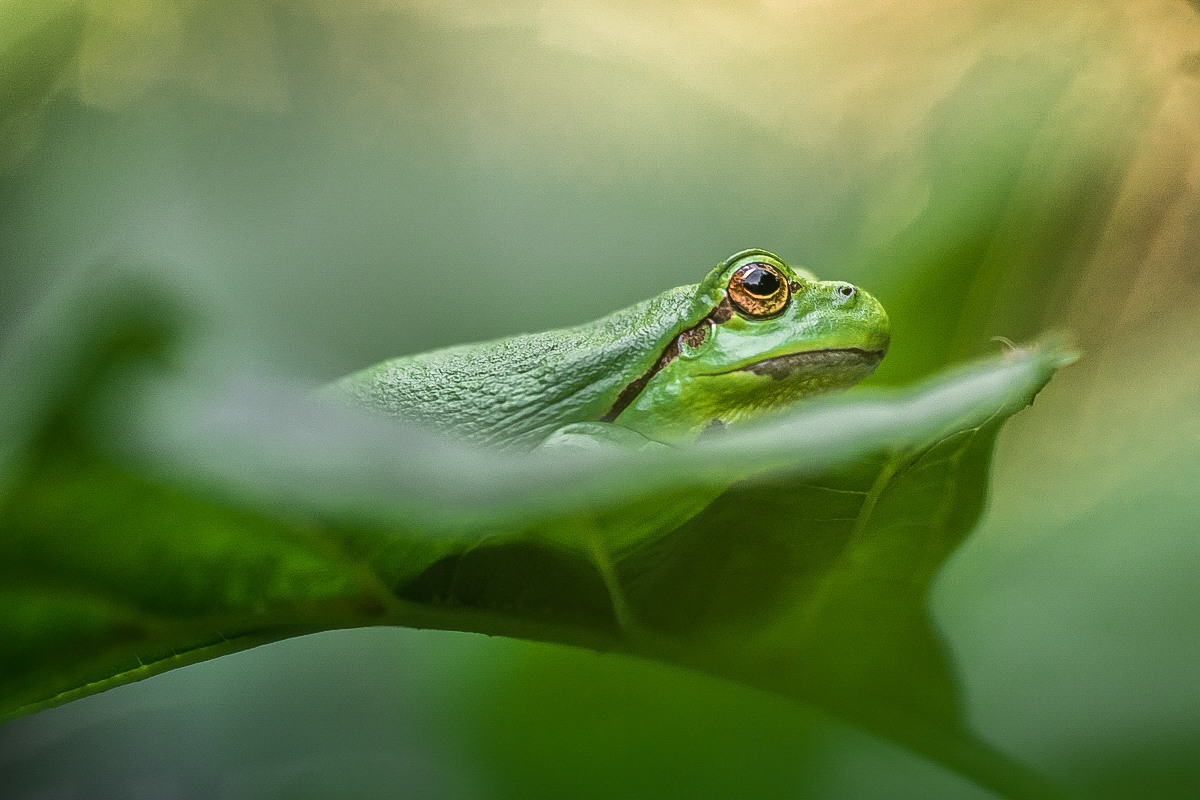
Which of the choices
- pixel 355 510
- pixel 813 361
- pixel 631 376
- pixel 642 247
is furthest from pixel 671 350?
pixel 355 510

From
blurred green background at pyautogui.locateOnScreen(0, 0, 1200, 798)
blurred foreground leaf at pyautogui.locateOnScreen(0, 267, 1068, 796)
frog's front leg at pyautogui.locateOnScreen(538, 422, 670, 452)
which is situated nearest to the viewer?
blurred foreground leaf at pyautogui.locateOnScreen(0, 267, 1068, 796)

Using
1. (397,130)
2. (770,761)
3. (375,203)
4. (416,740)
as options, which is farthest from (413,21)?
(770,761)

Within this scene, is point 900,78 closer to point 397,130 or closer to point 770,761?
point 397,130

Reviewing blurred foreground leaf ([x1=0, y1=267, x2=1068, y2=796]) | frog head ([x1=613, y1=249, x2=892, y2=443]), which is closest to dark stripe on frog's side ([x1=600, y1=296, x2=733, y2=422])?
frog head ([x1=613, y1=249, x2=892, y2=443])

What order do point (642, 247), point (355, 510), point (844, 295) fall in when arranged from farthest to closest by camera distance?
point (642, 247), point (844, 295), point (355, 510)

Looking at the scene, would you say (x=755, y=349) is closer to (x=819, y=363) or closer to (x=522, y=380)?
(x=819, y=363)

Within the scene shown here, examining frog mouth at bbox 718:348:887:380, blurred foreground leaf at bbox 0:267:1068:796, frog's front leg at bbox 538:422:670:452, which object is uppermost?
frog mouth at bbox 718:348:887:380

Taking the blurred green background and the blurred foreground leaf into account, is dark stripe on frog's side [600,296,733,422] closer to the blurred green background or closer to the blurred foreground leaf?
the blurred green background
